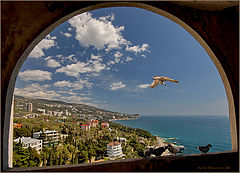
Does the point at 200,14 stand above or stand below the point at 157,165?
above

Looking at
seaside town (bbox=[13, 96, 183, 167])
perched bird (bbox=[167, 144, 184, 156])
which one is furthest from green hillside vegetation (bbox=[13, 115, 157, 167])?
perched bird (bbox=[167, 144, 184, 156])

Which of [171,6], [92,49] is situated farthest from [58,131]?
[92,49]

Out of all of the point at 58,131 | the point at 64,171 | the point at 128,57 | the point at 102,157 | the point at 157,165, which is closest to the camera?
the point at 64,171

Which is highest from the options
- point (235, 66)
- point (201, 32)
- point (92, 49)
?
point (92, 49)

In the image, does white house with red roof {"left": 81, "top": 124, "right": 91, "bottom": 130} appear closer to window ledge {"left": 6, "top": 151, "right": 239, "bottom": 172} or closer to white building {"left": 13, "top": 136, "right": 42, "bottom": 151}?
white building {"left": 13, "top": 136, "right": 42, "bottom": 151}

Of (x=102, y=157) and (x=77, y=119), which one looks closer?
(x=102, y=157)

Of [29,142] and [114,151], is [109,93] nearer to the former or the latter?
[114,151]

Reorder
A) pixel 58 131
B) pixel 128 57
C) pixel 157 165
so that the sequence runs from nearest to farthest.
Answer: pixel 157 165
pixel 58 131
pixel 128 57

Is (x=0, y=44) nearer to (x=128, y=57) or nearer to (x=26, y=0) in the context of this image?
(x=26, y=0)

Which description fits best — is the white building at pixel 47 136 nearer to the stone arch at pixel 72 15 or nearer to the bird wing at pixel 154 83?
the stone arch at pixel 72 15
